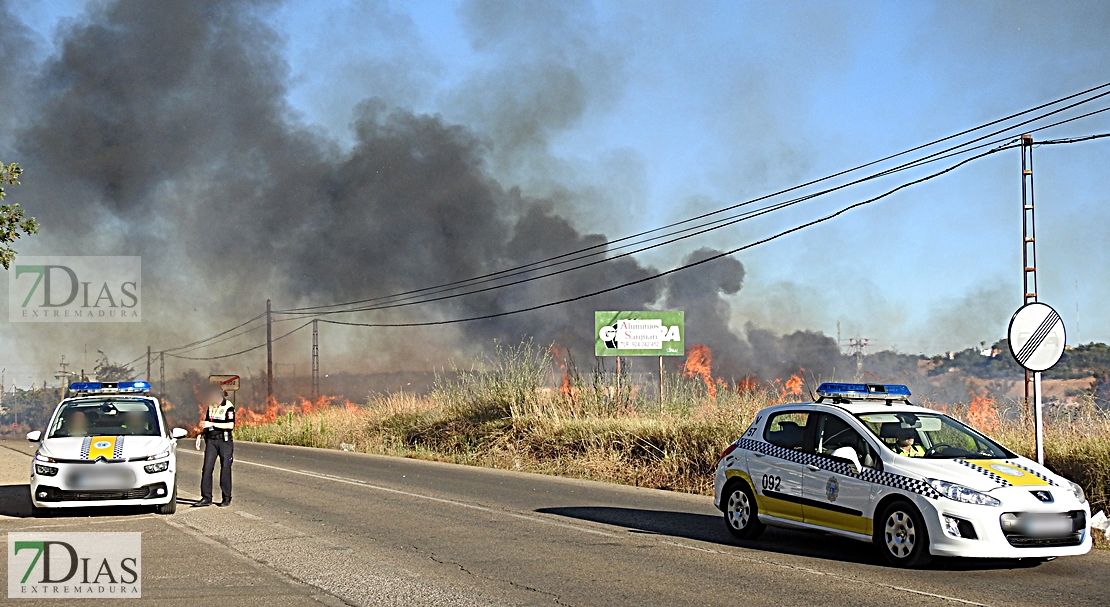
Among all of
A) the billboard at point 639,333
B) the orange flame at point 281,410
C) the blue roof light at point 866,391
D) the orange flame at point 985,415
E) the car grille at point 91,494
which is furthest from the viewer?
the orange flame at point 281,410

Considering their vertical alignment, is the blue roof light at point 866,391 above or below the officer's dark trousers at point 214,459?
above

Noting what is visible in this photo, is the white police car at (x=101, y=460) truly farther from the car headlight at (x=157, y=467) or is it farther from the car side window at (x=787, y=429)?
the car side window at (x=787, y=429)

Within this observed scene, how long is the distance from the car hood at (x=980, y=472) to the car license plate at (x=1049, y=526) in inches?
12.3

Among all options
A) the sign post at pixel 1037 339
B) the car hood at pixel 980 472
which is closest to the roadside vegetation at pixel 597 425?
the sign post at pixel 1037 339

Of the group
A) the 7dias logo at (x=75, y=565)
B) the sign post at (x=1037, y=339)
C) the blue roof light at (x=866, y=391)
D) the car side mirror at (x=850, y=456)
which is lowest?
the 7dias logo at (x=75, y=565)

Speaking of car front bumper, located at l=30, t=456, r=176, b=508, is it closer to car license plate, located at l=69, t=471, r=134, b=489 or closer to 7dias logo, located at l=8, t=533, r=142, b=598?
car license plate, located at l=69, t=471, r=134, b=489

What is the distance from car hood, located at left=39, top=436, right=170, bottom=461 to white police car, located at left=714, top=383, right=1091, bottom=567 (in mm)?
6839

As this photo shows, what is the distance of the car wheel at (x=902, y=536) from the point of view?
27.1 ft

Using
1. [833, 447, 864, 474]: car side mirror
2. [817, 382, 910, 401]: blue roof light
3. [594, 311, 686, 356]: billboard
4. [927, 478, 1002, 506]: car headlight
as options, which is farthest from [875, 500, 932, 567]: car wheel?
[594, 311, 686, 356]: billboard

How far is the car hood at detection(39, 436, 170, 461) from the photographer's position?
1166cm

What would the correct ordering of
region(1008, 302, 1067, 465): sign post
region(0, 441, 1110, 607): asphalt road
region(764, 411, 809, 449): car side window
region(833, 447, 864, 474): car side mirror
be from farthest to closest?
region(1008, 302, 1067, 465): sign post, region(764, 411, 809, 449): car side window, region(833, 447, 864, 474): car side mirror, region(0, 441, 1110, 607): asphalt road

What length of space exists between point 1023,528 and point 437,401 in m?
23.5

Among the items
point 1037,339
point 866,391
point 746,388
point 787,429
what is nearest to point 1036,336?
point 1037,339

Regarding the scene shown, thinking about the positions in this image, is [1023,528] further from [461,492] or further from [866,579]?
[461,492]
